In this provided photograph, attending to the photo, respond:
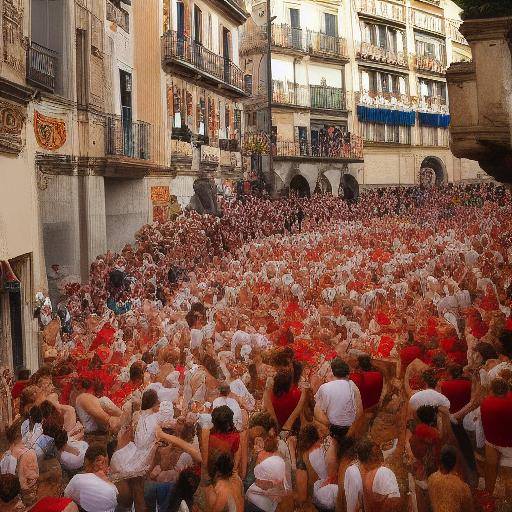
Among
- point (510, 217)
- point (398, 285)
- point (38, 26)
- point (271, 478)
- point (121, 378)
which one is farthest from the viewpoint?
point (510, 217)

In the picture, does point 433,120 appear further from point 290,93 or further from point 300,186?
point 290,93

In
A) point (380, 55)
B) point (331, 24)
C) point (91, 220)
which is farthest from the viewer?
point (331, 24)

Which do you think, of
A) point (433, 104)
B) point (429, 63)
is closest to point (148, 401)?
point (429, 63)

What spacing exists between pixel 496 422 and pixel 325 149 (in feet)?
57.4

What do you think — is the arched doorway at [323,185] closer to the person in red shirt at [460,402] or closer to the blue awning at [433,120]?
the blue awning at [433,120]

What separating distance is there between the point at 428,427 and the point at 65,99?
623cm

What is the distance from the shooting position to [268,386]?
7.84 meters

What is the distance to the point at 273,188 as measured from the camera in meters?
22.9

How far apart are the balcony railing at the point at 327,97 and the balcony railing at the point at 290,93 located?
0.36 meters

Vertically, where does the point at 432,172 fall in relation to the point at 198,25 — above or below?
below

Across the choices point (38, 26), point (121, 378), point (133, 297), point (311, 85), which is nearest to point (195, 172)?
point (133, 297)

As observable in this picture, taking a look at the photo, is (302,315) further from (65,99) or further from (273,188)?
(273,188)

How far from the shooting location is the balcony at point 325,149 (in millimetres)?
20484

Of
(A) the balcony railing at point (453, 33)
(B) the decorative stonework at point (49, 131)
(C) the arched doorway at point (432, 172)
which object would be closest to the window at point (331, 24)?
(A) the balcony railing at point (453, 33)
